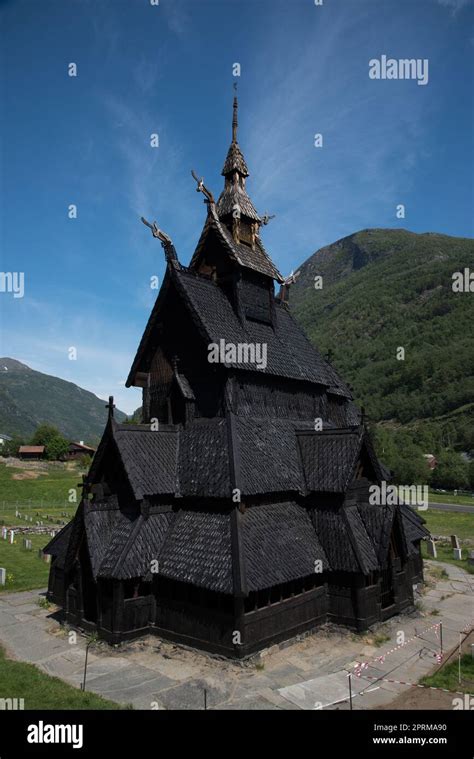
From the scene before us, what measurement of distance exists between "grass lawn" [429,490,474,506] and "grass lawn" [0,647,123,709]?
219 feet

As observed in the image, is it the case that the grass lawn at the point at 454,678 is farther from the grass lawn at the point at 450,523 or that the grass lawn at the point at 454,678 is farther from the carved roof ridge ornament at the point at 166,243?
the grass lawn at the point at 450,523

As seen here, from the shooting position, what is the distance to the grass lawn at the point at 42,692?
11.8m

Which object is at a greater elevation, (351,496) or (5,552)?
(351,496)

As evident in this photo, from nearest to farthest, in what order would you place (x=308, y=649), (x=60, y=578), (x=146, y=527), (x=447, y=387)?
(x=308, y=649) → (x=146, y=527) → (x=60, y=578) → (x=447, y=387)

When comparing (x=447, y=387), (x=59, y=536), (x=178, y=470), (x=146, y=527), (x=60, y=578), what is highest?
(x=447, y=387)

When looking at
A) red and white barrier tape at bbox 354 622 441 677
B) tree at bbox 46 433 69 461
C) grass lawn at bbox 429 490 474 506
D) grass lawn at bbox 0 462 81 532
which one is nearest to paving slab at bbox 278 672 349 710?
red and white barrier tape at bbox 354 622 441 677

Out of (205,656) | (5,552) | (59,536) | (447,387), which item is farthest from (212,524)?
(447,387)

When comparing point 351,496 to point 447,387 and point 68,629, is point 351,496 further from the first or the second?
point 447,387

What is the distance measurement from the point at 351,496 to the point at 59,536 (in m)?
14.4

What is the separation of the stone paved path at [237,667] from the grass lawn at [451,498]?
2208 inches

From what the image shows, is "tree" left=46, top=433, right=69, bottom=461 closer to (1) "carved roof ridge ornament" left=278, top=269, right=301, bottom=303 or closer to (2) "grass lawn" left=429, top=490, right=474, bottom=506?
(2) "grass lawn" left=429, top=490, right=474, bottom=506
